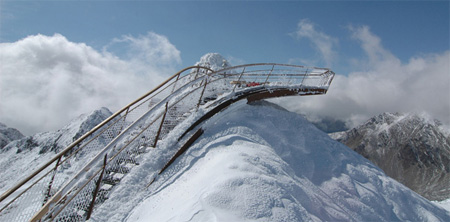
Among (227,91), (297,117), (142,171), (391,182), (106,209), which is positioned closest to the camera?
(106,209)

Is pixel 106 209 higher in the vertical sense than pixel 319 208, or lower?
lower

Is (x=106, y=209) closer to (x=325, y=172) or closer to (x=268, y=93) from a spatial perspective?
(x=325, y=172)

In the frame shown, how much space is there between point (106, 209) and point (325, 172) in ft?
19.1

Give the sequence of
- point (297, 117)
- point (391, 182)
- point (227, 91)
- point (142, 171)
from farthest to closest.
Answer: point (297, 117) < point (227, 91) < point (391, 182) < point (142, 171)

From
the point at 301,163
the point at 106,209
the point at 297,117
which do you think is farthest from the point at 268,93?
the point at 106,209

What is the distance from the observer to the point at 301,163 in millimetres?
7512

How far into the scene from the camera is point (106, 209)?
4.78 metres

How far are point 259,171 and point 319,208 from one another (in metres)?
1.46

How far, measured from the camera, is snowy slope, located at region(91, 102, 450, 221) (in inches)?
166

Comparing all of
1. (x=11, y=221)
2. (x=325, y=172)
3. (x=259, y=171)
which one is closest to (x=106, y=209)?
(x=11, y=221)

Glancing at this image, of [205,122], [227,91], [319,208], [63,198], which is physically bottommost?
[63,198]

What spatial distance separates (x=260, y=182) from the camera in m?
4.65

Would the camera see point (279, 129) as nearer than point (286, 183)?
No

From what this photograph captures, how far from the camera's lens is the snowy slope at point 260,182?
421 centimetres
